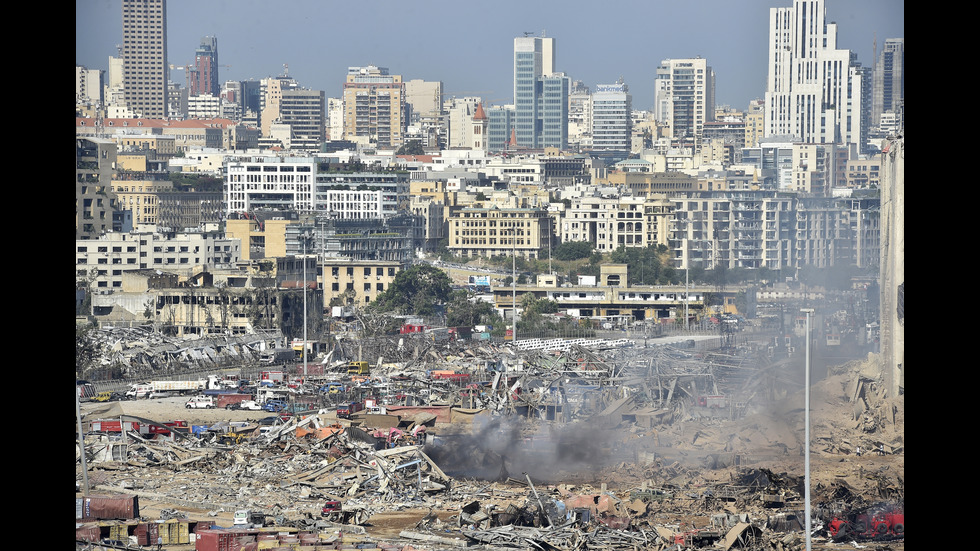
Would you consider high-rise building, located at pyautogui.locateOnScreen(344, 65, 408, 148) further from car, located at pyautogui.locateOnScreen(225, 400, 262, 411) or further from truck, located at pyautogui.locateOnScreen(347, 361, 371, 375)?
car, located at pyautogui.locateOnScreen(225, 400, 262, 411)

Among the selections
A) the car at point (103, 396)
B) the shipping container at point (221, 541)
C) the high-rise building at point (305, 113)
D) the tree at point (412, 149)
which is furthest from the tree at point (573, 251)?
the high-rise building at point (305, 113)

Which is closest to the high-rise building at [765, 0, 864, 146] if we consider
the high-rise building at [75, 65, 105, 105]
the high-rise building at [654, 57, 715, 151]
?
the high-rise building at [654, 57, 715, 151]

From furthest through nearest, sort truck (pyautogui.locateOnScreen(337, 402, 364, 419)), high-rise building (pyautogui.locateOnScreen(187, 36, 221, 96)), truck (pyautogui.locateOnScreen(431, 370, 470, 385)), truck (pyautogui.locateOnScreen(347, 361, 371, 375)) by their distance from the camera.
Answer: high-rise building (pyautogui.locateOnScreen(187, 36, 221, 96))
truck (pyautogui.locateOnScreen(347, 361, 371, 375))
truck (pyautogui.locateOnScreen(431, 370, 470, 385))
truck (pyautogui.locateOnScreen(337, 402, 364, 419))

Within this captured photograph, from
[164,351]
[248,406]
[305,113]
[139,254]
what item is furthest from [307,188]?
[305,113]

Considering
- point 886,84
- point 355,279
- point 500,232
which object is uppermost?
point 886,84

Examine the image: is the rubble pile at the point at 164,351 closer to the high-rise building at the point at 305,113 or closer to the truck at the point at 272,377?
the truck at the point at 272,377

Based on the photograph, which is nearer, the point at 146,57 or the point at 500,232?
the point at 500,232

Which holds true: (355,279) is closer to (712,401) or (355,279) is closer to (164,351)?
(164,351)
